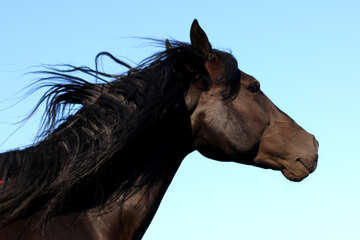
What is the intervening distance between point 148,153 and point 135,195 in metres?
0.43

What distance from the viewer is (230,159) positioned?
601 cm

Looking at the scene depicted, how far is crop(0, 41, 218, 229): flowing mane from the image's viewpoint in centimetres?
482

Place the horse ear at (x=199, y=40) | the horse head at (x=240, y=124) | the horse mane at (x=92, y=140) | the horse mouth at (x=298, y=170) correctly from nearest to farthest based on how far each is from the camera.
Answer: the horse mane at (x=92, y=140) < the horse head at (x=240, y=124) < the horse ear at (x=199, y=40) < the horse mouth at (x=298, y=170)

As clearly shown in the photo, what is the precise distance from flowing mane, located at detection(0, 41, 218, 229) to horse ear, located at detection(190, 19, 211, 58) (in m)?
0.18

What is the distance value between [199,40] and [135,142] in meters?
1.39

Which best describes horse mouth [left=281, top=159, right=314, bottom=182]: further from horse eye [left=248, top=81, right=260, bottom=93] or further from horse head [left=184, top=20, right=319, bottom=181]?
horse eye [left=248, top=81, right=260, bottom=93]

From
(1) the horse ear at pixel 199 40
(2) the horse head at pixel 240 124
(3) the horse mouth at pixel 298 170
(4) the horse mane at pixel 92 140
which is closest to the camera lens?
(4) the horse mane at pixel 92 140

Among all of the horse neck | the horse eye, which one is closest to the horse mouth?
the horse eye

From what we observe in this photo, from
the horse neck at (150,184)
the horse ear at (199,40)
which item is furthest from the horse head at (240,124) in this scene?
the horse neck at (150,184)

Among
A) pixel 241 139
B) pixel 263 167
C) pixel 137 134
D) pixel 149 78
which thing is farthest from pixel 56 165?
pixel 263 167

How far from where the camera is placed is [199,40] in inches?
237

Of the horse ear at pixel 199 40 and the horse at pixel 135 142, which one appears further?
the horse ear at pixel 199 40

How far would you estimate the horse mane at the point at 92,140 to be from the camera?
15.8 ft

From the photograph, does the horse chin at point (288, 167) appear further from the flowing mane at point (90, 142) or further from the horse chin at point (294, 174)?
the flowing mane at point (90, 142)
